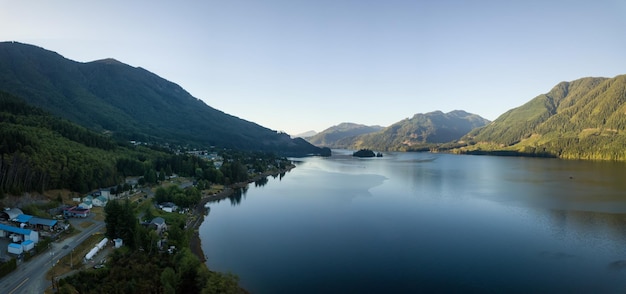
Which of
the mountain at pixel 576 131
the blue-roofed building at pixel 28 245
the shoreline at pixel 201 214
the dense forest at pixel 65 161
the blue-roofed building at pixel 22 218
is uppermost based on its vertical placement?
the mountain at pixel 576 131

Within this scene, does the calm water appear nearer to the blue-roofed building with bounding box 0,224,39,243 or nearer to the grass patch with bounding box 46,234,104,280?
the grass patch with bounding box 46,234,104,280

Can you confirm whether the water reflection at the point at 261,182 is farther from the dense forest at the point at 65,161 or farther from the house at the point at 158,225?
the house at the point at 158,225

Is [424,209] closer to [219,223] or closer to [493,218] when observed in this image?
[493,218]

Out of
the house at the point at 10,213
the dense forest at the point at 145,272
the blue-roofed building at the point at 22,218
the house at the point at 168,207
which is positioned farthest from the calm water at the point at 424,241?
the house at the point at 10,213

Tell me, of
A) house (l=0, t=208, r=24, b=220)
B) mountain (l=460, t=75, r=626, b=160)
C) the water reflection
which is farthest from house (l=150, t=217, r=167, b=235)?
mountain (l=460, t=75, r=626, b=160)

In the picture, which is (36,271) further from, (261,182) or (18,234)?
(261,182)

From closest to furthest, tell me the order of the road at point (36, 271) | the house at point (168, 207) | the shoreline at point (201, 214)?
the road at point (36, 271) < the shoreline at point (201, 214) < the house at point (168, 207)

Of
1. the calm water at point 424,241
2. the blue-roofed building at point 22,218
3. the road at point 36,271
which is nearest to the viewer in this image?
the road at point 36,271
